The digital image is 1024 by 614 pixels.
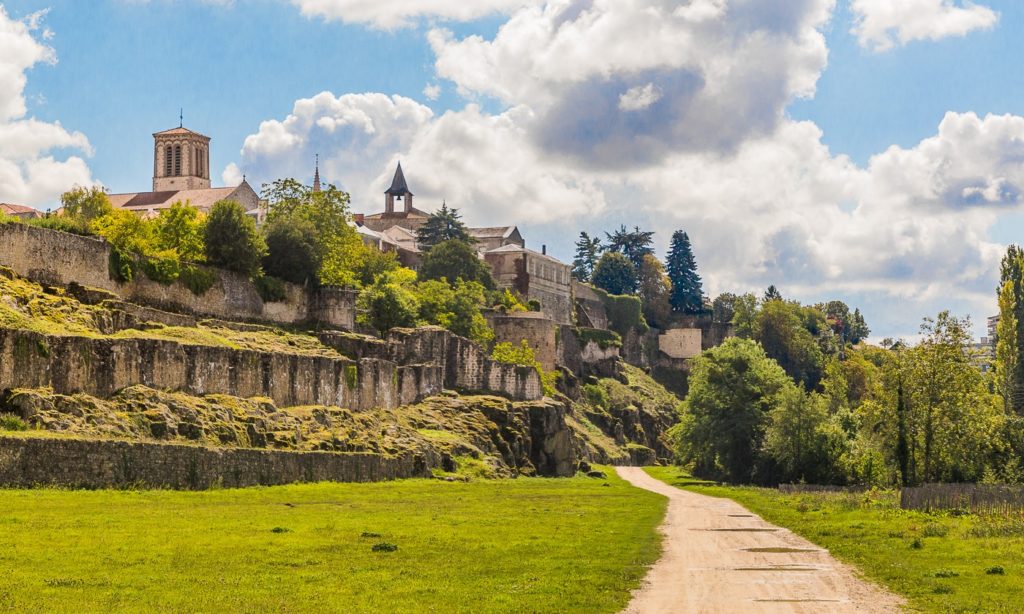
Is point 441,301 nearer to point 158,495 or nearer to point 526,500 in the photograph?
point 526,500

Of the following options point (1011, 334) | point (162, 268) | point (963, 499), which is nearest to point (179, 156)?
point (1011, 334)

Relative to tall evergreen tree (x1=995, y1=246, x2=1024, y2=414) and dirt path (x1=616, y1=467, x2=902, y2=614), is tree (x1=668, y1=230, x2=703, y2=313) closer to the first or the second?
tall evergreen tree (x1=995, y1=246, x2=1024, y2=414)

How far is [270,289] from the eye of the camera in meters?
80.6

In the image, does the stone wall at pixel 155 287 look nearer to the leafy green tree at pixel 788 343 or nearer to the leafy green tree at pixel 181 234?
the leafy green tree at pixel 181 234

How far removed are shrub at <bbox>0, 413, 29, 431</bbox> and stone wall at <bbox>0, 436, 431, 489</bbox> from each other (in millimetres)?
2997

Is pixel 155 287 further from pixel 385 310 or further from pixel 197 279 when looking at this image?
pixel 385 310

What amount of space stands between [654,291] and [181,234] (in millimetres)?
115677

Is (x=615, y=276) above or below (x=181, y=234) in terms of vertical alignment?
above

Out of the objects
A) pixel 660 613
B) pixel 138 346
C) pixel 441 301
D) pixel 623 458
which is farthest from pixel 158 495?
pixel 623 458

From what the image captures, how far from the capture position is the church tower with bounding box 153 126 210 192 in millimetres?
182875

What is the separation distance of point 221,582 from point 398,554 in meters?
6.13

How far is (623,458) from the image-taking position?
12356 cm

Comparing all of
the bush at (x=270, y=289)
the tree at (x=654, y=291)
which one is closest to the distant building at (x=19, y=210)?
the bush at (x=270, y=289)

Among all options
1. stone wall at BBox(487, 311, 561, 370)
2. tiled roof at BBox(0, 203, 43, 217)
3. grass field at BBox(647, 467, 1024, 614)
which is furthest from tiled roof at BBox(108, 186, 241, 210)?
grass field at BBox(647, 467, 1024, 614)
